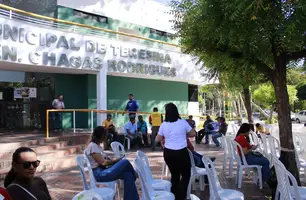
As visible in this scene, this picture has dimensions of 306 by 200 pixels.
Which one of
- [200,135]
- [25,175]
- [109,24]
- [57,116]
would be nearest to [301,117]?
[200,135]

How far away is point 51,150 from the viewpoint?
9703 mm

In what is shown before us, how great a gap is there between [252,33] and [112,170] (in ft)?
9.30

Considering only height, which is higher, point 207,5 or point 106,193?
point 207,5

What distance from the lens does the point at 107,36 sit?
13.8 metres

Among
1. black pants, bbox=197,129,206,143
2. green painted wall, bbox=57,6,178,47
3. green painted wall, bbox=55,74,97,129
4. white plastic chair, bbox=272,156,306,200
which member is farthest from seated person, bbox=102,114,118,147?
white plastic chair, bbox=272,156,306,200

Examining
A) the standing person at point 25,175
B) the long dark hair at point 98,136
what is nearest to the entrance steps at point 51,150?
the long dark hair at point 98,136

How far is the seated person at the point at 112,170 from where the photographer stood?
4.43m

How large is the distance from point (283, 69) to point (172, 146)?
2.61m

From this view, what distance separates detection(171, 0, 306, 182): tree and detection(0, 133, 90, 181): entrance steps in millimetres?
4702

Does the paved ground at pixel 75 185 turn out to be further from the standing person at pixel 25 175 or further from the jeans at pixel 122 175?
the standing person at pixel 25 175

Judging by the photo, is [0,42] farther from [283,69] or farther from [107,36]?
[283,69]

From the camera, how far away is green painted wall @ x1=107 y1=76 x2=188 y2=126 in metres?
15.5

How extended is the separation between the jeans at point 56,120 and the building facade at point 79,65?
29.4 inches

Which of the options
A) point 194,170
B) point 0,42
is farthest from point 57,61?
point 194,170
